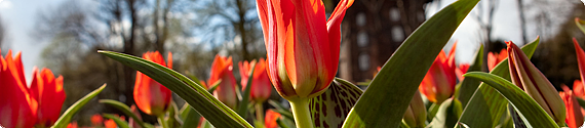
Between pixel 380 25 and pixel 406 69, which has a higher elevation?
pixel 406 69

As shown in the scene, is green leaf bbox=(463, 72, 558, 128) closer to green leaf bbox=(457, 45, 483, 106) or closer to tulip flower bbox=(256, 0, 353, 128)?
tulip flower bbox=(256, 0, 353, 128)

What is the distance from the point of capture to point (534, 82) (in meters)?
0.38

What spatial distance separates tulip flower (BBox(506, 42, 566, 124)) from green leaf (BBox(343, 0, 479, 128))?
0.12 metres

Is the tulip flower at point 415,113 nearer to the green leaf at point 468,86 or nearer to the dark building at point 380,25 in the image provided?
the green leaf at point 468,86

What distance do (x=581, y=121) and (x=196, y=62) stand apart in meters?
9.97

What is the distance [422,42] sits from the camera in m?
0.29

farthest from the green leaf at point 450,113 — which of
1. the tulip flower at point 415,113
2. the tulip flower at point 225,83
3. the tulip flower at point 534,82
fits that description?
the tulip flower at point 225,83

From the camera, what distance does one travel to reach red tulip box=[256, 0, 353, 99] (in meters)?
0.33

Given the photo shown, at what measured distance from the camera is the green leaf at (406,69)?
0.29 meters

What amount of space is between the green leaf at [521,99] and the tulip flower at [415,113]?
0.17 metres

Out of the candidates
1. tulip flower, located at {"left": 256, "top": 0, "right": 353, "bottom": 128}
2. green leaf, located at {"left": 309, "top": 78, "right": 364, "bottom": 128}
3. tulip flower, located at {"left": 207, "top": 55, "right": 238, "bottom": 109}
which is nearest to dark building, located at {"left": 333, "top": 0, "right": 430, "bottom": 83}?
tulip flower, located at {"left": 207, "top": 55, "right": 238, "bottom": 109}

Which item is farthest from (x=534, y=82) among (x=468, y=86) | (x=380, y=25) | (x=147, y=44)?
(x=147, y=44)

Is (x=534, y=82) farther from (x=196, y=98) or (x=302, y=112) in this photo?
(x=196, y=98)

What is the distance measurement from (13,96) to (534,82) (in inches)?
31.0
